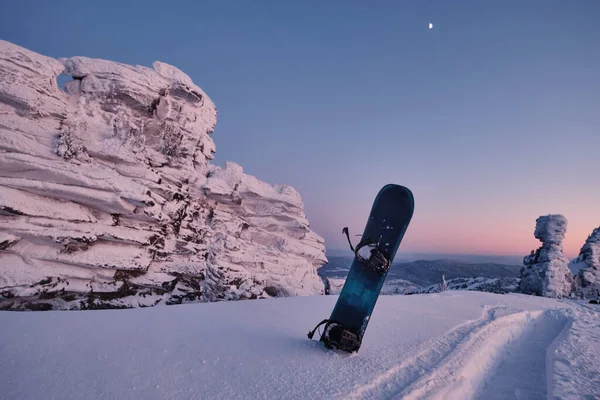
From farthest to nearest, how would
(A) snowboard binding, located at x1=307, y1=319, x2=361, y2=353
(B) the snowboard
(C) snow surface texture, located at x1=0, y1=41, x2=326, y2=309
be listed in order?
(C) snow surface texture, located at x1=0, y1=41, x2=326, y2=309
(B) the snowboard
(A) snowboard binding, located at x1=307, y1=319, x2=361, y2=353

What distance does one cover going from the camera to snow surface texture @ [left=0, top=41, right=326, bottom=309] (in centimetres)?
809

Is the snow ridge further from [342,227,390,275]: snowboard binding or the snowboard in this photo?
[342,227,390,275]: snowboard binding

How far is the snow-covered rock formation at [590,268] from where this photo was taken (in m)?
25.8

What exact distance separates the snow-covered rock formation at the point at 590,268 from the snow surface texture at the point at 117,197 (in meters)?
30.1

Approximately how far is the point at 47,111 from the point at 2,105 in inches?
42.6

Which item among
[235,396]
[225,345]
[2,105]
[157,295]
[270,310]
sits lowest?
[157,295]

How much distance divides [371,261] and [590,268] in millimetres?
38786

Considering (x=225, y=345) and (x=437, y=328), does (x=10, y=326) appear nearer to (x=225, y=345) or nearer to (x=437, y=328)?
(x=225, y=345)

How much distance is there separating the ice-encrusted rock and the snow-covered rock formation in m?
1.56

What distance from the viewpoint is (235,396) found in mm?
2219

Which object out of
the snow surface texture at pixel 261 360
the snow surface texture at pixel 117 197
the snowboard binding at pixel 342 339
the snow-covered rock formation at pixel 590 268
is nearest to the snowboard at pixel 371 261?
the snowboard binding at pixel 342 339

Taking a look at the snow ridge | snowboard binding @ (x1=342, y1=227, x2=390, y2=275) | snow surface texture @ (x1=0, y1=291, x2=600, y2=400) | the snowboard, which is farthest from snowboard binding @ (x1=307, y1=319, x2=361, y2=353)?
snowboard binding @ (x1=342, y1=227, x2=390, y2=275)

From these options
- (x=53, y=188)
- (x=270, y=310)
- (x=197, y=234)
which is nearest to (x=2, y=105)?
(x=53, y=188)

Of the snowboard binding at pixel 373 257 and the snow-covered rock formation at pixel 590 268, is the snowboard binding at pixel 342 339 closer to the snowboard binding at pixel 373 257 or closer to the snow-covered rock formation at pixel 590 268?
the snowboard binding at pixel 373 257
